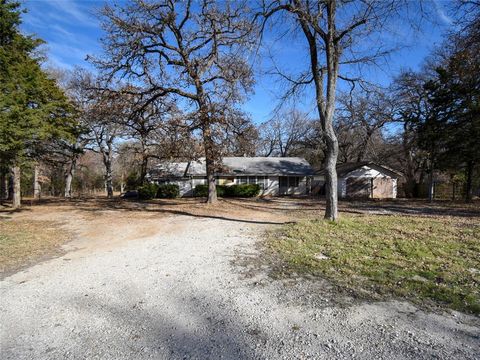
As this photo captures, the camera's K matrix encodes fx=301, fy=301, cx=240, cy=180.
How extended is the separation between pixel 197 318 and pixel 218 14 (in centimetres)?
1584

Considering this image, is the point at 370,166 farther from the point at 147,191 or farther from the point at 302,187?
the point at 147,191

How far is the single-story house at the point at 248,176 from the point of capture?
29047 millimetres

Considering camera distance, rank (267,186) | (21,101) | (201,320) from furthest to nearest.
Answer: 1. (267,186)
2. (21,101)
3. (201,320)

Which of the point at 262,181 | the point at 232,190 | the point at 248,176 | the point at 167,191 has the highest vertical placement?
the point at 248,176

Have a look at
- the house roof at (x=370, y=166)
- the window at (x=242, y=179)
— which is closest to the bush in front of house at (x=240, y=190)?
the window at (x=242, y=179)

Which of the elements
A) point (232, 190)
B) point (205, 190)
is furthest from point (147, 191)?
point (232, 190)

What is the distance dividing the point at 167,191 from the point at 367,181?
1798 centimetres

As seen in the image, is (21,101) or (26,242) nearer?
(26,242)

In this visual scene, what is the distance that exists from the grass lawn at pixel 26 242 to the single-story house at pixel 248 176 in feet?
56.5

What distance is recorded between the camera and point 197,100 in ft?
56.4

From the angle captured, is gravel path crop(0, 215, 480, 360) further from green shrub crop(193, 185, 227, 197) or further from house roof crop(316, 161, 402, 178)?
house roof crop(316, 161, 402, 178)

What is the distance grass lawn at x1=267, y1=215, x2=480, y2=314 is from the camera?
14.1ft

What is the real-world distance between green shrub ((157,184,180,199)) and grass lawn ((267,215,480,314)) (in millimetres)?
19019

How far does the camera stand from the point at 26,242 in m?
8.32
